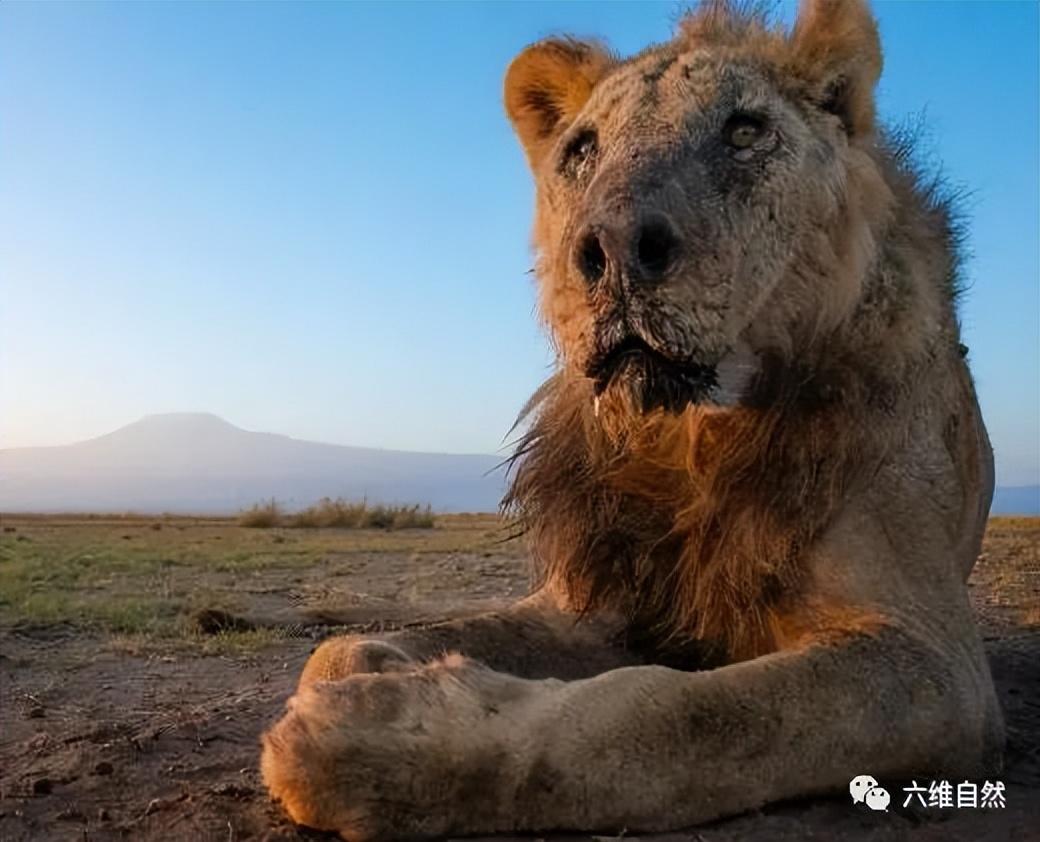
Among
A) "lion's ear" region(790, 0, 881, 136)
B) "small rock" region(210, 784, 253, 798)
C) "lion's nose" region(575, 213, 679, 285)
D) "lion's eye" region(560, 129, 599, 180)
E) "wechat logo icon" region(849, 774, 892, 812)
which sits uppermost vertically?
"lion's ear" region(790, 0, 881, 136)

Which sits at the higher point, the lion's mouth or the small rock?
the lion's mouth

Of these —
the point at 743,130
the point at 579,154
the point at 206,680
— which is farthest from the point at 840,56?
the point at 206,680

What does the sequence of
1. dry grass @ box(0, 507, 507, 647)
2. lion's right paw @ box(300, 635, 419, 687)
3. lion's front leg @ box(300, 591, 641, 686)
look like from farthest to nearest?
dry grass @ box(0, 507, 507, 647), lion's front leg @ box(300, 591, 641, 686), lion's right paw @ box(300, 635, 419, 687)

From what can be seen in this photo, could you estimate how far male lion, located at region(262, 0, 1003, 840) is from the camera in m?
2.41

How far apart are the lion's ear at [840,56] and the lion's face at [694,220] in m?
0.01

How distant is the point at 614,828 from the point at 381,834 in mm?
482

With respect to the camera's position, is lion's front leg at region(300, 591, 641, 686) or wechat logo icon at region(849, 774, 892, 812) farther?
lion's front leg at region(300, 591, 641, 686)

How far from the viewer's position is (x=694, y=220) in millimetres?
2803

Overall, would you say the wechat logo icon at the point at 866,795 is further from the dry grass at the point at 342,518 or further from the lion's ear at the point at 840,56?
the dry grass at the point at 342,518

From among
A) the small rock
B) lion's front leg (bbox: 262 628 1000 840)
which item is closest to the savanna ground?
the small rock

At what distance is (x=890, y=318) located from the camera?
132 inches

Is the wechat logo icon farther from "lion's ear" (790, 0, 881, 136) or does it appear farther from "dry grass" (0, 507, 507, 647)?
"dry grass" (0, 507, 507, 647)

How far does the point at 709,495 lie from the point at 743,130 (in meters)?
1.02

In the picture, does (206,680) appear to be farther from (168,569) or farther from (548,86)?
(168,569)
